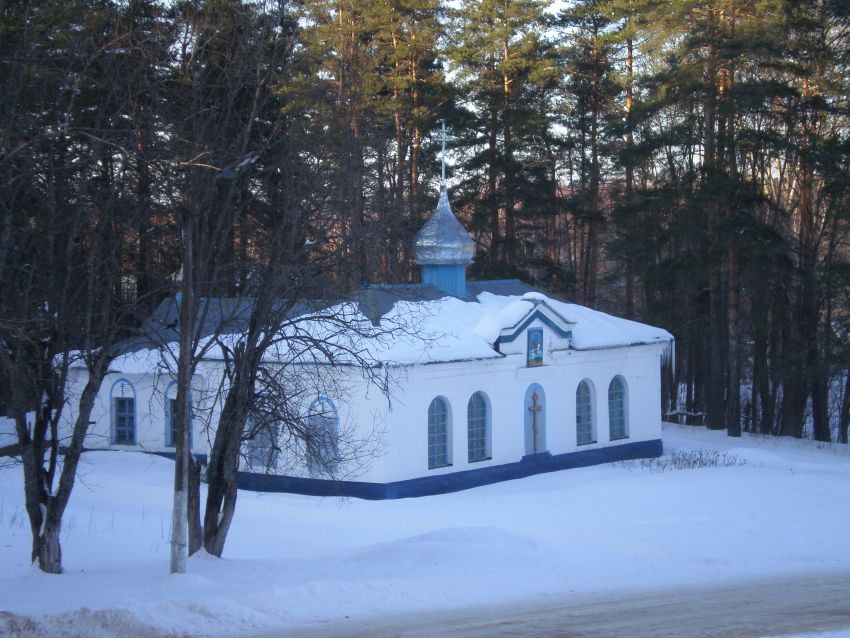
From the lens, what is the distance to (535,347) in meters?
21.7

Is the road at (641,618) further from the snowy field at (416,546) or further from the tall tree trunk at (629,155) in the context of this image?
the tall tree trunk at (629,155)

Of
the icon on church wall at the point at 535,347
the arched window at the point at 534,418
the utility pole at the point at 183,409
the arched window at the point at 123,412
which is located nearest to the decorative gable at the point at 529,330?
the icon on church wall at the point at 535,347

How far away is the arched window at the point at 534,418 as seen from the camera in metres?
21.7

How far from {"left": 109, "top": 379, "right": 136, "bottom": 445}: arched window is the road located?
1423cm

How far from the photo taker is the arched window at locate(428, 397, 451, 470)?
779 inches

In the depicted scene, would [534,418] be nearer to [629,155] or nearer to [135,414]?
Answer: [135,414]

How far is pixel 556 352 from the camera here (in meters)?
22.2

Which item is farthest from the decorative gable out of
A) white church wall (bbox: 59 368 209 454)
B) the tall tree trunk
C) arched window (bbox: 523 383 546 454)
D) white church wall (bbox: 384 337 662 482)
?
the tall tree trunk

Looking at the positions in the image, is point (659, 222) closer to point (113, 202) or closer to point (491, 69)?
point (491, 69)

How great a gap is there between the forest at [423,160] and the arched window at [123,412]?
6.56m

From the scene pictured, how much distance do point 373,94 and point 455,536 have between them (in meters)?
20.4

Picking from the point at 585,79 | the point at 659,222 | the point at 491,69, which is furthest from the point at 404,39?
the point at 659,222

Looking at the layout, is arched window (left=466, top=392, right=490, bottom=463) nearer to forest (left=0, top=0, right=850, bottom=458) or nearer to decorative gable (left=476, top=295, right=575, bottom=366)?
decorative gable (left=476, top=295, right=575, bottom=366)

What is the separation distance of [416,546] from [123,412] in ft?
39.7
